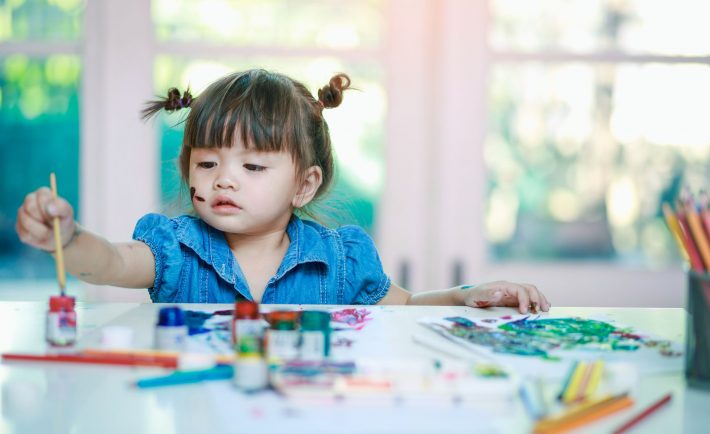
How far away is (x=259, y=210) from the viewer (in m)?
1.26

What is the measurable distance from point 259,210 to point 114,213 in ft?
3.85

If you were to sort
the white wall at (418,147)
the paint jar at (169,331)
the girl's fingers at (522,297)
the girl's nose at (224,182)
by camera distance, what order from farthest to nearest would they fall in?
the white wall at (418,147)
the girl's nose at (224,182)
the girl's fingers at (522,297)
the paint jar at (169,331)

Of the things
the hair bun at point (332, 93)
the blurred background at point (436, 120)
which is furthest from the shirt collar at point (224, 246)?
the blurred background at point (436, 120)

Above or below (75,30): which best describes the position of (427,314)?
below

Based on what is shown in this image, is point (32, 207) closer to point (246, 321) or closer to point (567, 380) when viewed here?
point (246, 321)

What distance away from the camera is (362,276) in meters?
1.40

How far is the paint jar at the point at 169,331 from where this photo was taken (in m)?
0.81

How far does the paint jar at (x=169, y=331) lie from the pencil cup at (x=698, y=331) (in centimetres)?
46

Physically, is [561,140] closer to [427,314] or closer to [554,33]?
[554,33]

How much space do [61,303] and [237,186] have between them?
1.43 feet

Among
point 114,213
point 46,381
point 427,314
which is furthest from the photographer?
point 114,213

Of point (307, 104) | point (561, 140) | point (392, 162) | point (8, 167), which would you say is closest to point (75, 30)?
Answer: point (8, 167)

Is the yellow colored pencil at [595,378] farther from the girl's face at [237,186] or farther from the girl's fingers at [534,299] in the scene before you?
the girl's face at [237,186]

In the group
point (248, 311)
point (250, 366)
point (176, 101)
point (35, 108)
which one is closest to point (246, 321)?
point (248, 311)
